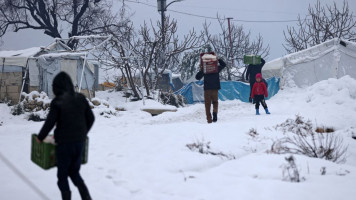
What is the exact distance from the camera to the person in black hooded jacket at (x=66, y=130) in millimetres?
3221

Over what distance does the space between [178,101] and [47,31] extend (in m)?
12.8

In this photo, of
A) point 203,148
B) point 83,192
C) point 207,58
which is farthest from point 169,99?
point 83,192

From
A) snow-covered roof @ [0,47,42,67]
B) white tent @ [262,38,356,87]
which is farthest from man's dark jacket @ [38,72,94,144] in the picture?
white tent @ [262,38,356,87]

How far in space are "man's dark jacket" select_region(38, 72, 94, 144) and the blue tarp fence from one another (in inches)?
667

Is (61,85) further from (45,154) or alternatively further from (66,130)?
(45,154)

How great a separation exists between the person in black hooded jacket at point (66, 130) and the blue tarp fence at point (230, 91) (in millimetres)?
16941

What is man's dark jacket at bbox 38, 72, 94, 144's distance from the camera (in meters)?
3.22

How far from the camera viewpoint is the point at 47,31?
984 inches

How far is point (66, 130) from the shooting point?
3225 mm

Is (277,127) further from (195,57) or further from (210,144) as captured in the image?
(195,57)

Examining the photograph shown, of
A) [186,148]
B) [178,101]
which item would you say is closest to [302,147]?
[186,148]

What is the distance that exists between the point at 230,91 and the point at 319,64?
17.9 feet

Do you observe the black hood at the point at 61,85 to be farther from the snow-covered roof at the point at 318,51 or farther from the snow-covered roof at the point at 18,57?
the snow-covered roof at the point at 318,51

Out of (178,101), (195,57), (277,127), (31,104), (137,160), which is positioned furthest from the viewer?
(195,57)
